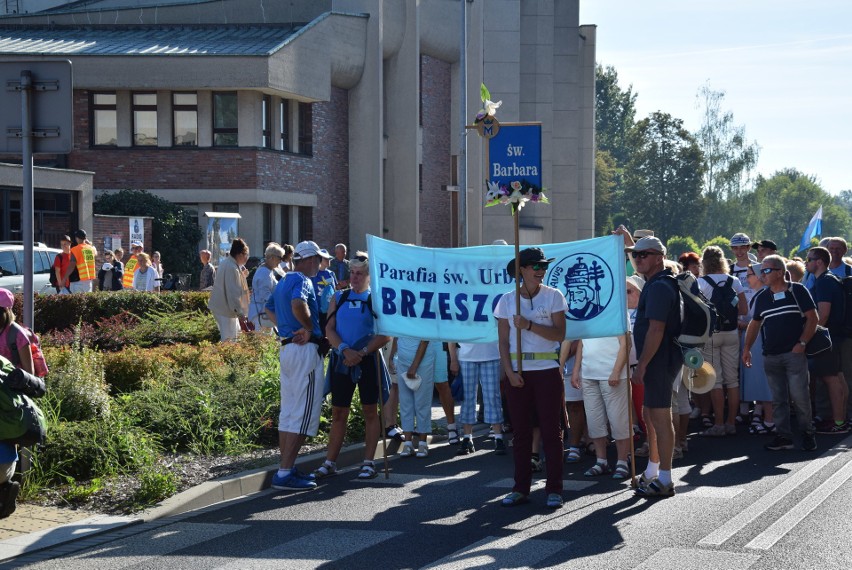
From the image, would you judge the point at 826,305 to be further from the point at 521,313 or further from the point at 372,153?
the point at 372,153

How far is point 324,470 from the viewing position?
1030 centimetres

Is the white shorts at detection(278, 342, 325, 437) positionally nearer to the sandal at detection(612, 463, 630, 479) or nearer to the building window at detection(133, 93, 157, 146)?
the sandal at detection(612, 463, 630, 479)

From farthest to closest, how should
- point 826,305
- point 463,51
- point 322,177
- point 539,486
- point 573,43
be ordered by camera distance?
point 573,43
point 322,177
point 463,51
point 826,305
point 539,486

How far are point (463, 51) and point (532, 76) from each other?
28.9 metres

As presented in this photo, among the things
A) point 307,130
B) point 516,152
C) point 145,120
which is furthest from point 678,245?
point 516,152

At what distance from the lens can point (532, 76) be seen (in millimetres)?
52906

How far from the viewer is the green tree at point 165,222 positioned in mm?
33062

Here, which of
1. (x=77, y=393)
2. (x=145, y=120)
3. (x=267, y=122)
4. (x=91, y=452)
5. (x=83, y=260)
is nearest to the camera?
(x=91, y=452)

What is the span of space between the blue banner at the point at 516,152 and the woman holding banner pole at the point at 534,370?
10.7 meters

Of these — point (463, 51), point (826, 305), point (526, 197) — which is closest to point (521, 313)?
point (526, 197)

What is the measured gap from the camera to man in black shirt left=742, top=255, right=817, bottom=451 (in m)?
11.9

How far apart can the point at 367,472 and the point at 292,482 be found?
0.73 meters

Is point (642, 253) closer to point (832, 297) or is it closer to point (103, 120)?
point (832, 297)

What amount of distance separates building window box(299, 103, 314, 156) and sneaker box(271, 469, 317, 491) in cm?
3016
